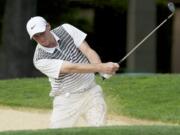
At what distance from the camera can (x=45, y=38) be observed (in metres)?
7.07

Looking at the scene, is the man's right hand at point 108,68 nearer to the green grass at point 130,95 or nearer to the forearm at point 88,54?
the forearm at point 88,54

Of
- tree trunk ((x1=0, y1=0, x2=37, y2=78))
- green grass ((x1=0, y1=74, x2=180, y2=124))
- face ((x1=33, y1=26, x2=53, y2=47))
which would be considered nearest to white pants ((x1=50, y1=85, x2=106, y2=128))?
face ((x1=33, y1=26, x2=53, y2=47))

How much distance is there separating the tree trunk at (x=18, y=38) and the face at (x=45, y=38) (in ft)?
44.5

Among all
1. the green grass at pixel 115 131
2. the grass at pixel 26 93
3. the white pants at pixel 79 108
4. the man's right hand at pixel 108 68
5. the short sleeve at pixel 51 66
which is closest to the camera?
the green grass at pixel 115 131

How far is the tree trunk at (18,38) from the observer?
67.9ft

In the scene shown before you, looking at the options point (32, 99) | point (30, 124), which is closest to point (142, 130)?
point (30, 124)

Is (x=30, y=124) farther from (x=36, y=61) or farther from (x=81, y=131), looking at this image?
(x=81, y=131)

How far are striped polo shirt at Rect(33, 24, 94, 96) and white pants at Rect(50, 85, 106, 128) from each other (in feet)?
0.24

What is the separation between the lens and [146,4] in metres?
22.3

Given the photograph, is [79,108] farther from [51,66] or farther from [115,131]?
[115,131]

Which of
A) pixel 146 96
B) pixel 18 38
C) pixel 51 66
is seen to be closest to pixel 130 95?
pixel 146 96

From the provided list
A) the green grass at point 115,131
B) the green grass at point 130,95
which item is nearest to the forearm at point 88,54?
the green grass at point 115,131

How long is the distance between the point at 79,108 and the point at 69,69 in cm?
51

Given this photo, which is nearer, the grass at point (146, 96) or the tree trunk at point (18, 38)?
the grass at point (146, 96)
